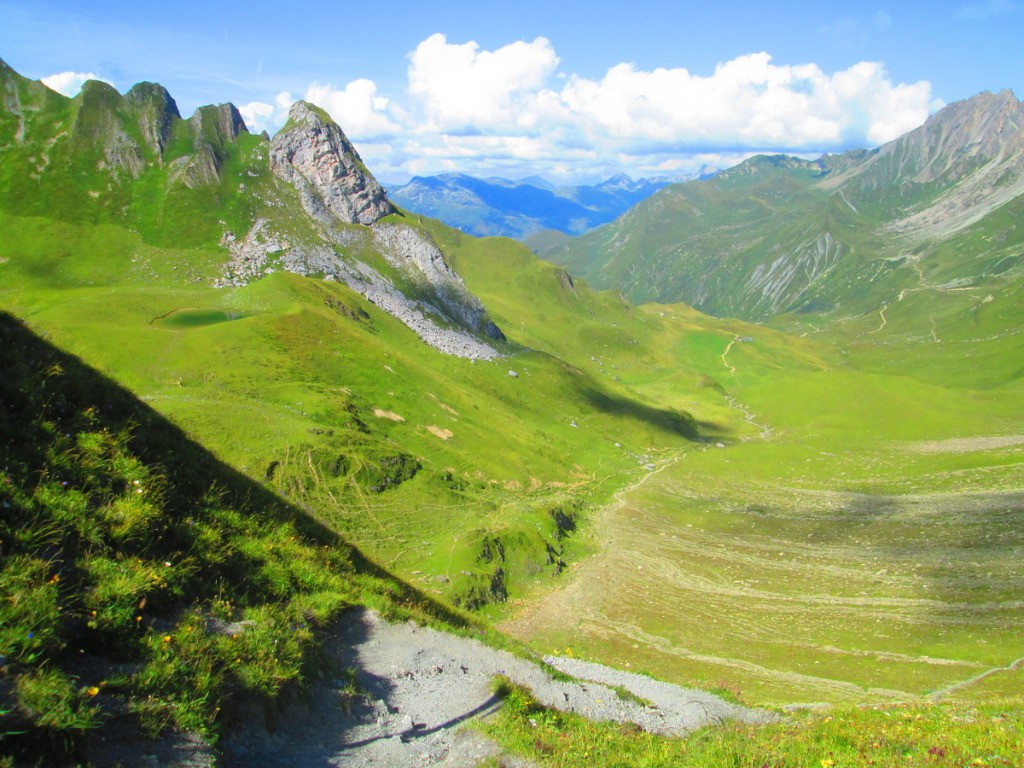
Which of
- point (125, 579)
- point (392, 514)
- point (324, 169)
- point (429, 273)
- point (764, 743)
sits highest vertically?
point (324, 169)

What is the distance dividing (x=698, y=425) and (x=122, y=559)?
431 ft

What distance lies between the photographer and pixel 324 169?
136 metres

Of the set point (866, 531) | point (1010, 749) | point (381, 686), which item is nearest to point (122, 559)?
point (381, 686)

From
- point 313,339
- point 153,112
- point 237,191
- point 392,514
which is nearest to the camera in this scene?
point 392,514

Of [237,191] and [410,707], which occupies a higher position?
[237,191]

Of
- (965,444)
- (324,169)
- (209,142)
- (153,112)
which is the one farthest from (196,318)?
(965,444)

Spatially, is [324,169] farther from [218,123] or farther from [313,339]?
[313,339]

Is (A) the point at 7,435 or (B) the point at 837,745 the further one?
(B) the point at 837,745

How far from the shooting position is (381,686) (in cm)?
1226

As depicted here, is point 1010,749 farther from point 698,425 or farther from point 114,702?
point 698,425

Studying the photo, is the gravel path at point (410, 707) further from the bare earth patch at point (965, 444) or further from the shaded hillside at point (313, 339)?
the bare earth patch at point (965, 444)

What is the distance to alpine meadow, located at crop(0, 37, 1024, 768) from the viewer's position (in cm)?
964

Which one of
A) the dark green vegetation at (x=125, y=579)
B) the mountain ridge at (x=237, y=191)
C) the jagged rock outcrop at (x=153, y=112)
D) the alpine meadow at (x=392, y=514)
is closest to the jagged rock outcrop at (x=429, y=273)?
the mountain ridge at (x=237, y=191)

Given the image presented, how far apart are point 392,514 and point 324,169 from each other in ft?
363
